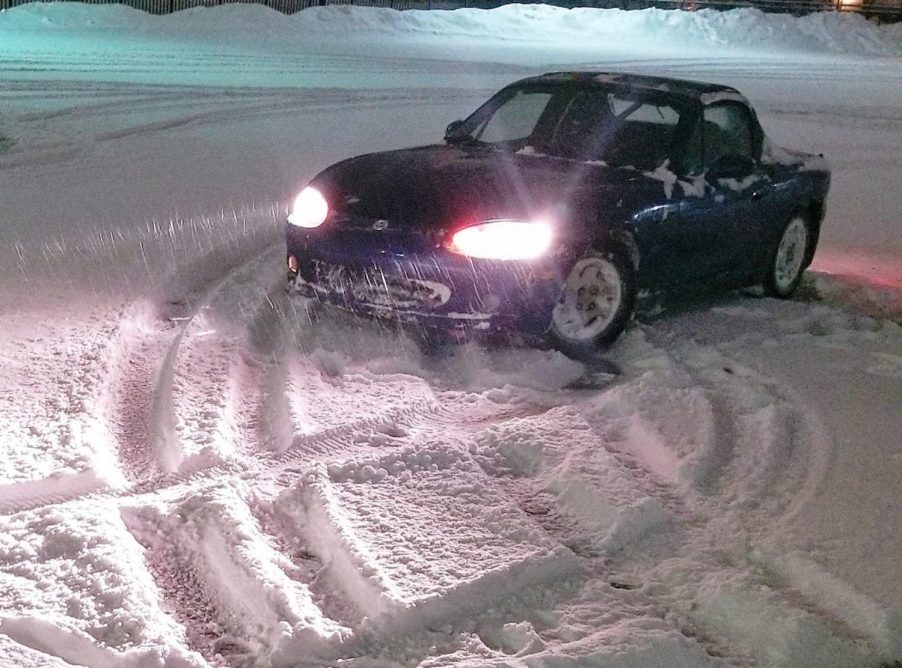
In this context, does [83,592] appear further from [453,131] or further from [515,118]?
[515,118]

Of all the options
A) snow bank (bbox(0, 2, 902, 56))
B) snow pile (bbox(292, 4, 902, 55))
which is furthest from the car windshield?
snow pile (bbox(292, 4, 902, 55))

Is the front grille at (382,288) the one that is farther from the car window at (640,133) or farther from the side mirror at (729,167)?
the side mirror at (729,167)

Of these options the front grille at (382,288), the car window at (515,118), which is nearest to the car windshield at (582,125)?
the car window at (515,118)

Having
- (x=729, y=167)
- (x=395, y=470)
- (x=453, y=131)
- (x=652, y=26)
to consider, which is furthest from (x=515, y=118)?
(x=652, y=26)

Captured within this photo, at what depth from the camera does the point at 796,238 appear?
7.65 meters

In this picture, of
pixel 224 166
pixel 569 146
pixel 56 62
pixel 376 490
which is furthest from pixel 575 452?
pixel 56 62

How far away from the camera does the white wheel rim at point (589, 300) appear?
225 inches

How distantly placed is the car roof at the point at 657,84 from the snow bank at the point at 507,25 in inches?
711

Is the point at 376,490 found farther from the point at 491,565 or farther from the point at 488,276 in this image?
the point at 488,276

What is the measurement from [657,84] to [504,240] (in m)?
2.14

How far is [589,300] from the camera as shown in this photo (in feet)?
19.3

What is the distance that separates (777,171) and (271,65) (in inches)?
512

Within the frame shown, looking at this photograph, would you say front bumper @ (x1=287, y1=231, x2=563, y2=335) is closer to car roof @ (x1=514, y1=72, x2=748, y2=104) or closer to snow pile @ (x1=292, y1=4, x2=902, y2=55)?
car roof @ (x1=514, y1=72, x2=748, y2=104)

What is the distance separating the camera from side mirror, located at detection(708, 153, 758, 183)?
6.46 metres
